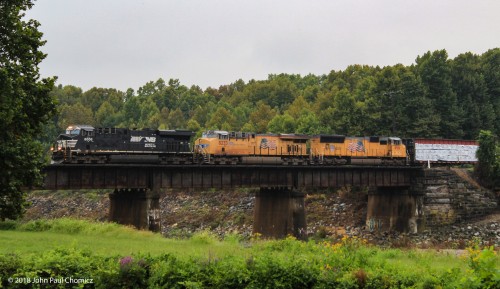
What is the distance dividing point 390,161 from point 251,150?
60.4 ft

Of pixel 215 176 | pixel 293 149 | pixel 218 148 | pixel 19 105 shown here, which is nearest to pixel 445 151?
pixel 293 149

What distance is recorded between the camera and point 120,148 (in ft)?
145

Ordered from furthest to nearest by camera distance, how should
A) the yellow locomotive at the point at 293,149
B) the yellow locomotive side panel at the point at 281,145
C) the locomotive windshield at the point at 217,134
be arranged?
the yellow locomotive side panel at the point at 281,145 < the locomotive windshield at the point at 217,134 < the yellow locomotive at the point at 293,149

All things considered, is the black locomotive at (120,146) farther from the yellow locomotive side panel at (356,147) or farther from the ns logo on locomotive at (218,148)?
the yellow locomotive side panel at (356,147)

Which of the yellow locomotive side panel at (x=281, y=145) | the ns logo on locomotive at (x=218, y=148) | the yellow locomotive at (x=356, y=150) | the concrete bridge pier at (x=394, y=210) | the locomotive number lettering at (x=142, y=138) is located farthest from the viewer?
the concrete bridge pier at (x=394, y=210)

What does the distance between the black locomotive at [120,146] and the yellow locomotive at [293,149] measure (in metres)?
2.59

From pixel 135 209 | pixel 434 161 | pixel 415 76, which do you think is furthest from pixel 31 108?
pixel 415 76

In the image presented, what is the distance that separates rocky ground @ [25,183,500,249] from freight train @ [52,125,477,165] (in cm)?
934

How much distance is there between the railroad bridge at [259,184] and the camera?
41.6m

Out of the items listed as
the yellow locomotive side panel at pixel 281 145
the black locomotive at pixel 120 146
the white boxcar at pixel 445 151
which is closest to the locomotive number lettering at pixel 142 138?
the black locomotive at pixel 120 146

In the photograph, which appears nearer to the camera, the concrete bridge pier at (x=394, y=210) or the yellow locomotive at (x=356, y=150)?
the yellow locomotive at (x=356, y=150)

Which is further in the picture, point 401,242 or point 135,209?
point 401,242

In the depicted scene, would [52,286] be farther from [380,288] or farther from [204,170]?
[204,170]

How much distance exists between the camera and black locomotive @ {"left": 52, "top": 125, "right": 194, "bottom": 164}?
1651 inches
